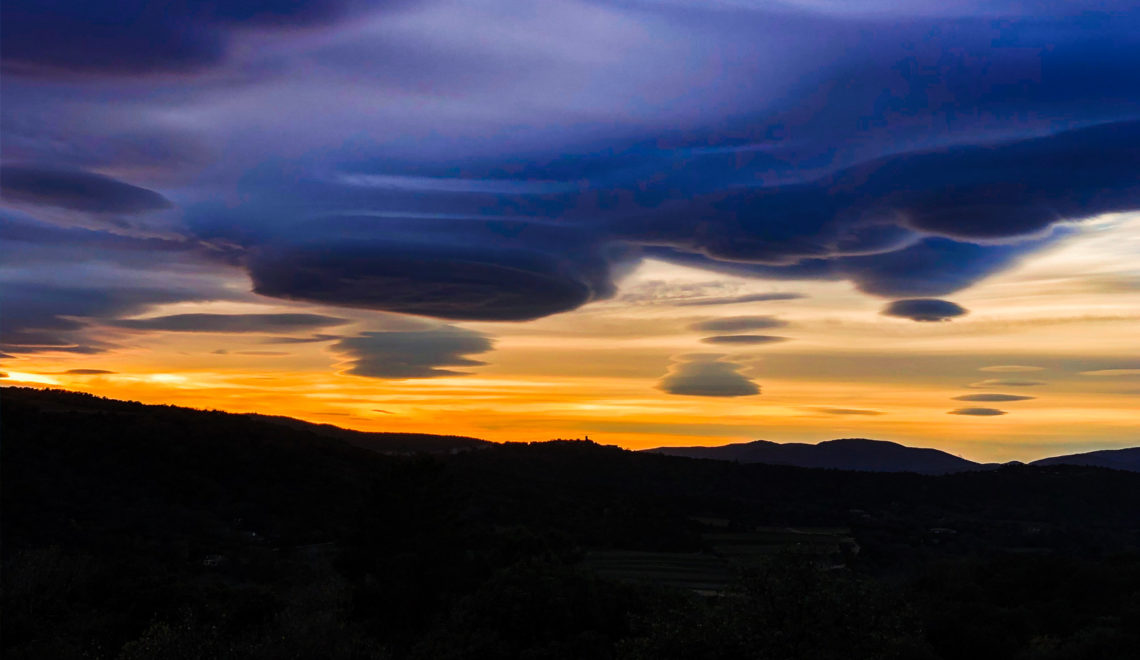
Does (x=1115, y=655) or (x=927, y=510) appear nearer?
(x=1115, y=655)

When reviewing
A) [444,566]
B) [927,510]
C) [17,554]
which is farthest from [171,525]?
[927,510]

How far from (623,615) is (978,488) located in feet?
482

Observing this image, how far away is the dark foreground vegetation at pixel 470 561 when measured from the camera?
42.8 meters

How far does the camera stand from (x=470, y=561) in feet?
258

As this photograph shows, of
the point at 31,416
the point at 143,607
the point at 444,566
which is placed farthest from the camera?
the point at 31,416

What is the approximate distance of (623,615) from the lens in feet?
187

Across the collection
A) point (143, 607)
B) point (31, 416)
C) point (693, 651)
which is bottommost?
point (143, 607)

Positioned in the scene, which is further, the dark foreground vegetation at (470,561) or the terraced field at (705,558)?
the terraced field at (705,558)

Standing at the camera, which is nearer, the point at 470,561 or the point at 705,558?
the point at 470,561

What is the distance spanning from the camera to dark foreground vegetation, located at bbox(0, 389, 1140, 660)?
42750 mm

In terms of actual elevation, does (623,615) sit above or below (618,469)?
below

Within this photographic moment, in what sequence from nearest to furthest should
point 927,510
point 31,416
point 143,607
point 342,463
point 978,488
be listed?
1. point 143,607
2. point 31,416
3. point 342,463
4. point 927,510
5. point 978,488

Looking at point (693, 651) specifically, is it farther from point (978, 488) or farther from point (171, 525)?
point (978, 488)

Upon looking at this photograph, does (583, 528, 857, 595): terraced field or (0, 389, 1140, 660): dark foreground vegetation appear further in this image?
(583, 528, 857, 595): terraced field
